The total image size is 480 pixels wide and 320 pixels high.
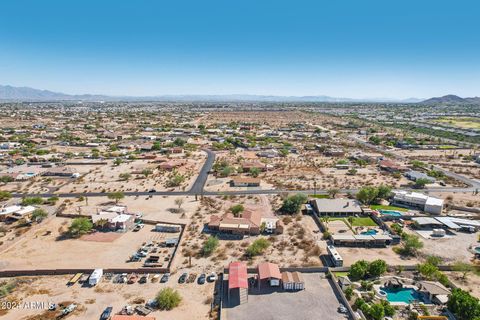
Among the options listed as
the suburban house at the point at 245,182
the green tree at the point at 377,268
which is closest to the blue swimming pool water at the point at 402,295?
the green tree at the point at 377,268

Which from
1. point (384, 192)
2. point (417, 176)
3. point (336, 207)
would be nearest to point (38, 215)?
point (336, 207)

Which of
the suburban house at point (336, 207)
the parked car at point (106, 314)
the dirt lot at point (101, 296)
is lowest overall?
the dirt lot at point (101, 296)

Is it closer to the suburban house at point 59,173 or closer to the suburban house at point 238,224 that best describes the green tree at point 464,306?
the suburban house at point 238,224

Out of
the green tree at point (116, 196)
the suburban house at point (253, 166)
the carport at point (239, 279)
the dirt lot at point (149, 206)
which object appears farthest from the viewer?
the suburban house at point (253, 166)

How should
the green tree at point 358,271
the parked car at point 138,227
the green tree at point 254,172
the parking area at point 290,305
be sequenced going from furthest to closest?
the green tree at point 254,172, the parked car at point 138,227, the green tree at point 358,271, the parking area at point 290,305

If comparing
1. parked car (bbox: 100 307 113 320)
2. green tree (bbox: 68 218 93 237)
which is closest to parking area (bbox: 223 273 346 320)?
parked car (bbox: 100 307 113 320)

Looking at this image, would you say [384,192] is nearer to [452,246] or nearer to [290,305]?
[452,246]
